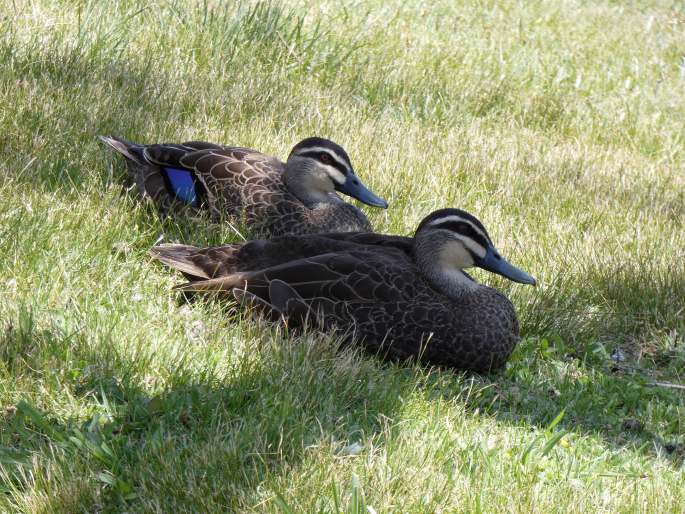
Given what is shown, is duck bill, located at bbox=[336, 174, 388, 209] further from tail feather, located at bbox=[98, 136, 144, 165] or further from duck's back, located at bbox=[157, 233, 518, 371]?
tail feather, located at bbox=[98, 136, 144, 165]

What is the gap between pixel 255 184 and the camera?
6.15 metres

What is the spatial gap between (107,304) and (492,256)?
218 centimetres

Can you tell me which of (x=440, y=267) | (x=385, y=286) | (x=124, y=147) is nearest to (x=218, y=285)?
(x=385, y=286)

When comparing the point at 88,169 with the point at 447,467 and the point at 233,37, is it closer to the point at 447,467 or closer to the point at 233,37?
the point at 233,37

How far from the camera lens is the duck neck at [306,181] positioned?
626cm

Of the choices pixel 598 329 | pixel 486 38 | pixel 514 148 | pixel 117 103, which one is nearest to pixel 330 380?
pixel 598 329

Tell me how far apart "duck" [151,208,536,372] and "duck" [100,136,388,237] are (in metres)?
0.70

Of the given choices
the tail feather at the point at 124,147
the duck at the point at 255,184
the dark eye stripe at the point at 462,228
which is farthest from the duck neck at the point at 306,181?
the dark eye stripe at the point at 462,228

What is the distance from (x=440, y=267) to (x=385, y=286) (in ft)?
1.36

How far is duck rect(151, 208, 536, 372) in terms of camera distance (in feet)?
15.9

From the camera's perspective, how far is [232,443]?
3.47 m

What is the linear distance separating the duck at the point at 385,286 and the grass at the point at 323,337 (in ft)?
0.55

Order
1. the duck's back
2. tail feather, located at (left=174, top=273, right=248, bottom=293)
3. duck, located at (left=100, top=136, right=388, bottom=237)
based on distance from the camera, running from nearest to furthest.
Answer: the duck's back, tail feather, located at (left=174, top=273, right=248, bottom=293), duck, located at (left=100, top=136, right=388, bottom=237)

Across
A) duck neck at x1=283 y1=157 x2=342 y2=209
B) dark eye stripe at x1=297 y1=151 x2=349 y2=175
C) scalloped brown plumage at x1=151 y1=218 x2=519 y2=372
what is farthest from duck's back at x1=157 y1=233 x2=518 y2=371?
dark eye stripe at x1=297 y1=151 x2=349 y2=175
